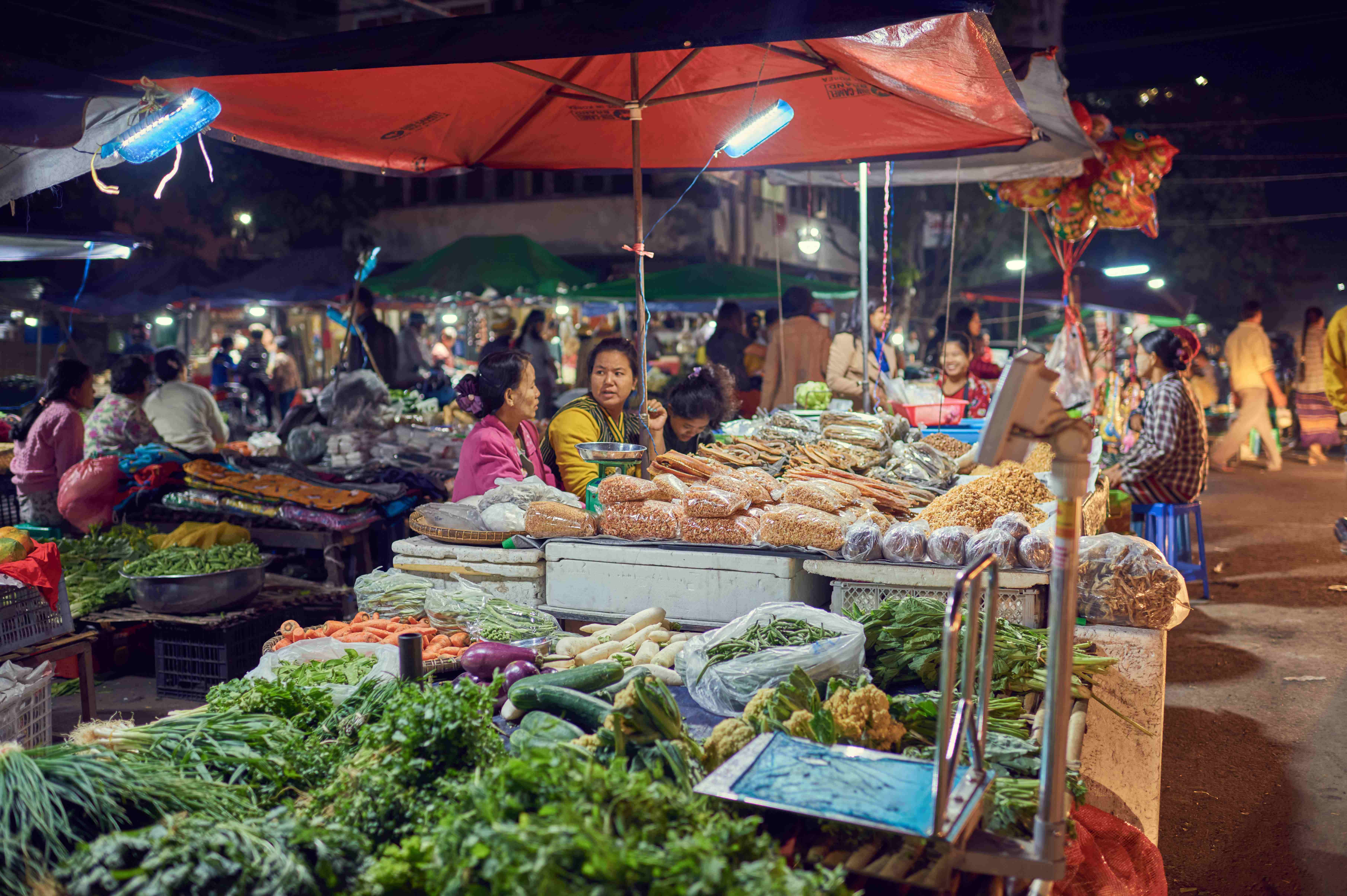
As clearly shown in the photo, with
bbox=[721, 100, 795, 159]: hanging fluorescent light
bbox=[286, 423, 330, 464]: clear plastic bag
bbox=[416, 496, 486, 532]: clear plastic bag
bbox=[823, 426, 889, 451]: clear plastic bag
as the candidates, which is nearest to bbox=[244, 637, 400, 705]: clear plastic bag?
bbox=[416, 496, 486, 532]: clear plastic bag

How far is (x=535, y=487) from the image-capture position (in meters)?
4.36

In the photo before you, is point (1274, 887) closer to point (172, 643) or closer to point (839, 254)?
point (172, 643)

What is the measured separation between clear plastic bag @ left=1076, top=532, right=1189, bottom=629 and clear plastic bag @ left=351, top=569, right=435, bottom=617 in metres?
2.62

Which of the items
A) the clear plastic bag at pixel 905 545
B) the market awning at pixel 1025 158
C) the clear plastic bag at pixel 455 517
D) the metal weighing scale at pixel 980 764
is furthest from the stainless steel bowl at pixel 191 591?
the market awning at pixel 1025 158

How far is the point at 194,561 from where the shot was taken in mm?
5305

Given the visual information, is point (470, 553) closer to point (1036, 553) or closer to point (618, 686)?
point (618, 686)

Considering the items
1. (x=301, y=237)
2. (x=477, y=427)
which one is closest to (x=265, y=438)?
(x=477, y=427)

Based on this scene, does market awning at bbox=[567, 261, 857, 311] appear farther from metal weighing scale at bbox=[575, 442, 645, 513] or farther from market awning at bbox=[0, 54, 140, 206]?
market awning at bbox=[0, 54, 140, 206]

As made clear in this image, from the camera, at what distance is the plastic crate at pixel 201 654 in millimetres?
5281

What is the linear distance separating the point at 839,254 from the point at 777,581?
1272 inches

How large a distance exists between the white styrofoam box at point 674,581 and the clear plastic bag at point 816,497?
324 mm

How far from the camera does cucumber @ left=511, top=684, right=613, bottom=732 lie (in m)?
2.57

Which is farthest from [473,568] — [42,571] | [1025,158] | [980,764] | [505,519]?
[1025,158]

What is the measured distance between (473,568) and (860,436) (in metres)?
2.43
